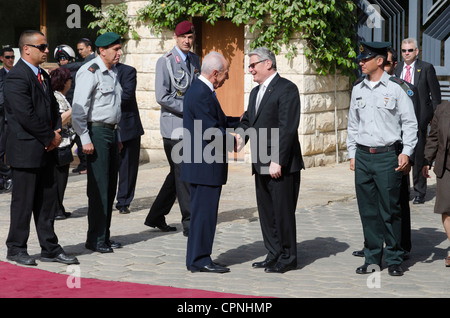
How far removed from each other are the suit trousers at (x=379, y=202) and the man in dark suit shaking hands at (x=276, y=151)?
0.59 meters

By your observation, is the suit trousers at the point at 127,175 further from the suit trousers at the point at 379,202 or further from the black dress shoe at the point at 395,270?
the black dress shoe at the point at 395,270

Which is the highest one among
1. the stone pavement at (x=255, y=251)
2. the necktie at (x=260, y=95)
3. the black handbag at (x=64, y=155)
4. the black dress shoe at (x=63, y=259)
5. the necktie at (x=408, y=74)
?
the necktie at (x=408, y=74)

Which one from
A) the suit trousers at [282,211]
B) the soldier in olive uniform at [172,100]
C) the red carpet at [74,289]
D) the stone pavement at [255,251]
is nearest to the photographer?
the red carpet at [74,289]

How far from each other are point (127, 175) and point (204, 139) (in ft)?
10.7

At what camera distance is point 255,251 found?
328 inches

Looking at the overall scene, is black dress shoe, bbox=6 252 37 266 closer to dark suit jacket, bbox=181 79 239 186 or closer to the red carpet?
the red carpet

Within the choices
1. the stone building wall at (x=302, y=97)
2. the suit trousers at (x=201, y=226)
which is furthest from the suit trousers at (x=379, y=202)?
the stone building wall at (x=302, y=97)

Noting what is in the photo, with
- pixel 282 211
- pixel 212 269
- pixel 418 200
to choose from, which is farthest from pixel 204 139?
pixel 418 200

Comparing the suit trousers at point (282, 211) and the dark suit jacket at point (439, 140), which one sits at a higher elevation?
the dark suit jacket at point (439, 140)

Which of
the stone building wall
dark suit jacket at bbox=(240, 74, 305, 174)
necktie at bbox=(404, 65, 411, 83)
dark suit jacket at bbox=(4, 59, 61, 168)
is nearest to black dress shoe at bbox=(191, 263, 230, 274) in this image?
dark suit jacket at bbox=(240, 74, 305, 174)

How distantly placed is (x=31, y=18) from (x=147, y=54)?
126 inches

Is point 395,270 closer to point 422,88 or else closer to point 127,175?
point 127,175

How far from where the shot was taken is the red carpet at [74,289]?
6.52 meters

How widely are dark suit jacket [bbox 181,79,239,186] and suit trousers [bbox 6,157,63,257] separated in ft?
4.27
